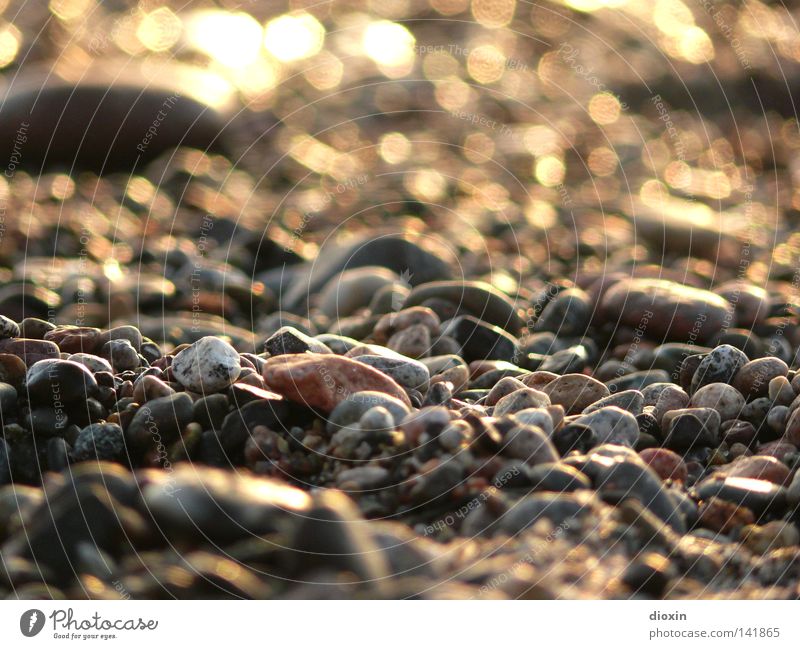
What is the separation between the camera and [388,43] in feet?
34.3

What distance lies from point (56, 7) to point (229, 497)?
1039 cm

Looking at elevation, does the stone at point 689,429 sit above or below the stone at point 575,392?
below

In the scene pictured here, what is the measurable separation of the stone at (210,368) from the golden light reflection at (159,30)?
23.7 ft

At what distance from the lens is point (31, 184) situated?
7.54 meters

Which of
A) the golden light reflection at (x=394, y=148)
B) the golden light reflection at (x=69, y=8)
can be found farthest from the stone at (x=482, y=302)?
the golden light reflection at (x=69, y=8)

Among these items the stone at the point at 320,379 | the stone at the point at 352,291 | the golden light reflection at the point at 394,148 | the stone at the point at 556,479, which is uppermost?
the golden light reflection at the point at 394,148

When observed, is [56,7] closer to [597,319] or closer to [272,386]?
[597,319]

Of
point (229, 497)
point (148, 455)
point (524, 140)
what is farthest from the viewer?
point (524, 140)

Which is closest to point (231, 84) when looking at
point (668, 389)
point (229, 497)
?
point (668, 389)

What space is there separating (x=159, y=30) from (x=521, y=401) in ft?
27.6

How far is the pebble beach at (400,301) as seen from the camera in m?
2.80

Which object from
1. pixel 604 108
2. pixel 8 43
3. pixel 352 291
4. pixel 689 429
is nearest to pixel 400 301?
pixel 352 291

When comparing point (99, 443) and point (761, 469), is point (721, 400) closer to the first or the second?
point (761, 469)
